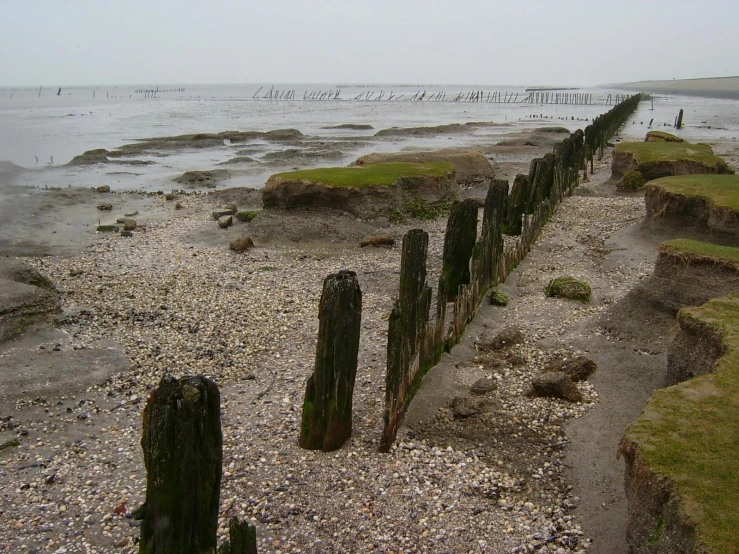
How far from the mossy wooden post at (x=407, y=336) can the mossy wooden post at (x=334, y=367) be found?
0.31 m

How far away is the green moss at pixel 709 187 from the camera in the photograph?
10.0 metres

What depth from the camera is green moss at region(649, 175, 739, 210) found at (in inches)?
396

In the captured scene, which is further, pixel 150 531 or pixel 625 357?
pixel 625 357

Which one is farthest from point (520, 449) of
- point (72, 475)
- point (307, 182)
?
point (307, 182)

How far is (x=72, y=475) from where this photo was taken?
4.89 m

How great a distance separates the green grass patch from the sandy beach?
4593mm

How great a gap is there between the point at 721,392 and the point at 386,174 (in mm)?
10618

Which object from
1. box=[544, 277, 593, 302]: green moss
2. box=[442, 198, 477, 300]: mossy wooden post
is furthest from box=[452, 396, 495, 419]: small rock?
box=[544, 277, 593, 302]: green moss

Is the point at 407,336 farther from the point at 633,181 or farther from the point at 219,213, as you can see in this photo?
the point at 633,181

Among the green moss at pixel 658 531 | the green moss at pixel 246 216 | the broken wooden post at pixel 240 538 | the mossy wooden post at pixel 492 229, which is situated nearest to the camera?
the broken wooden post at pixel 240 538

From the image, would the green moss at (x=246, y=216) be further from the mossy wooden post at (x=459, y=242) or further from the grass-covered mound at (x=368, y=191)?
the mossy wooden post at (x=459, y=242)

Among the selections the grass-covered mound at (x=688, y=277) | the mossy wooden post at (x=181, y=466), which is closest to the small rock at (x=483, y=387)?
the grass-covered mound at (x=688, y=277)

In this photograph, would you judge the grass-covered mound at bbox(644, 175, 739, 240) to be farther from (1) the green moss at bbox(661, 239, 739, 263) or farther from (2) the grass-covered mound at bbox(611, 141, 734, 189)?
(2) the grass-covered mound at bbox(611, 141, 734, 189)

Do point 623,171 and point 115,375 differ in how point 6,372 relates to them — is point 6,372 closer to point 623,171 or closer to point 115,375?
point 115,375
